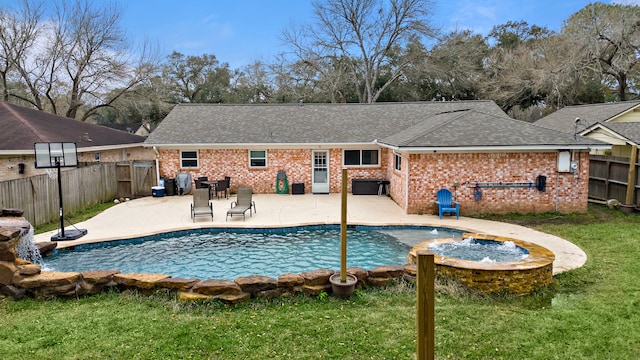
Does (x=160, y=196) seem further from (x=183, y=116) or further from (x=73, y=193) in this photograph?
(x=183, y=116)

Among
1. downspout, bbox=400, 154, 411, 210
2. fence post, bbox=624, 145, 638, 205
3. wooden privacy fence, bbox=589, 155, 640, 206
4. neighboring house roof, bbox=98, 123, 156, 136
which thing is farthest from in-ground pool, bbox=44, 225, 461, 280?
neighboring house roof, bbox=98, 123, 156, 136

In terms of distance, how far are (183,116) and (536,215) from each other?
51.8 feet

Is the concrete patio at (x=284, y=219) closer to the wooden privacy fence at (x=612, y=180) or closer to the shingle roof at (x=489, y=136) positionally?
the shingle roof at (x=489, y=136)

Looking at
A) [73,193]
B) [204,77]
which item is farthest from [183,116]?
[204,77]

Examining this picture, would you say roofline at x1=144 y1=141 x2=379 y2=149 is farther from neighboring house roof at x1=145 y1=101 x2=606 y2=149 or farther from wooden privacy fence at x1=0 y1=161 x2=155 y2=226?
wooden privacy fence at x1=0 y1=161 x2=155 y2=226

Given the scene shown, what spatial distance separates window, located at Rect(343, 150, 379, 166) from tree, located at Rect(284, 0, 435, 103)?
63.5ft

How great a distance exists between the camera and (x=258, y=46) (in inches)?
1650

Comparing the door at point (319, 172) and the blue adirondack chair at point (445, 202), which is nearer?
the blue adirondack chair at point (445, 202)

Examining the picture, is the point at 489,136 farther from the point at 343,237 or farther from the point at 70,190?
the point at 70,190

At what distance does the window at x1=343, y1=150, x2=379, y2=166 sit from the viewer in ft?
57.3

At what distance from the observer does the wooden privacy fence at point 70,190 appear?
1049cm

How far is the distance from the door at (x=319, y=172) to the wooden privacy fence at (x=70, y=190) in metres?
6.88

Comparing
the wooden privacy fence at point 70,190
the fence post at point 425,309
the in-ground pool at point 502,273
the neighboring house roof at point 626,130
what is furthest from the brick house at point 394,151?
the fence post at point 425,309

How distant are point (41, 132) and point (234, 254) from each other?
479 inches
